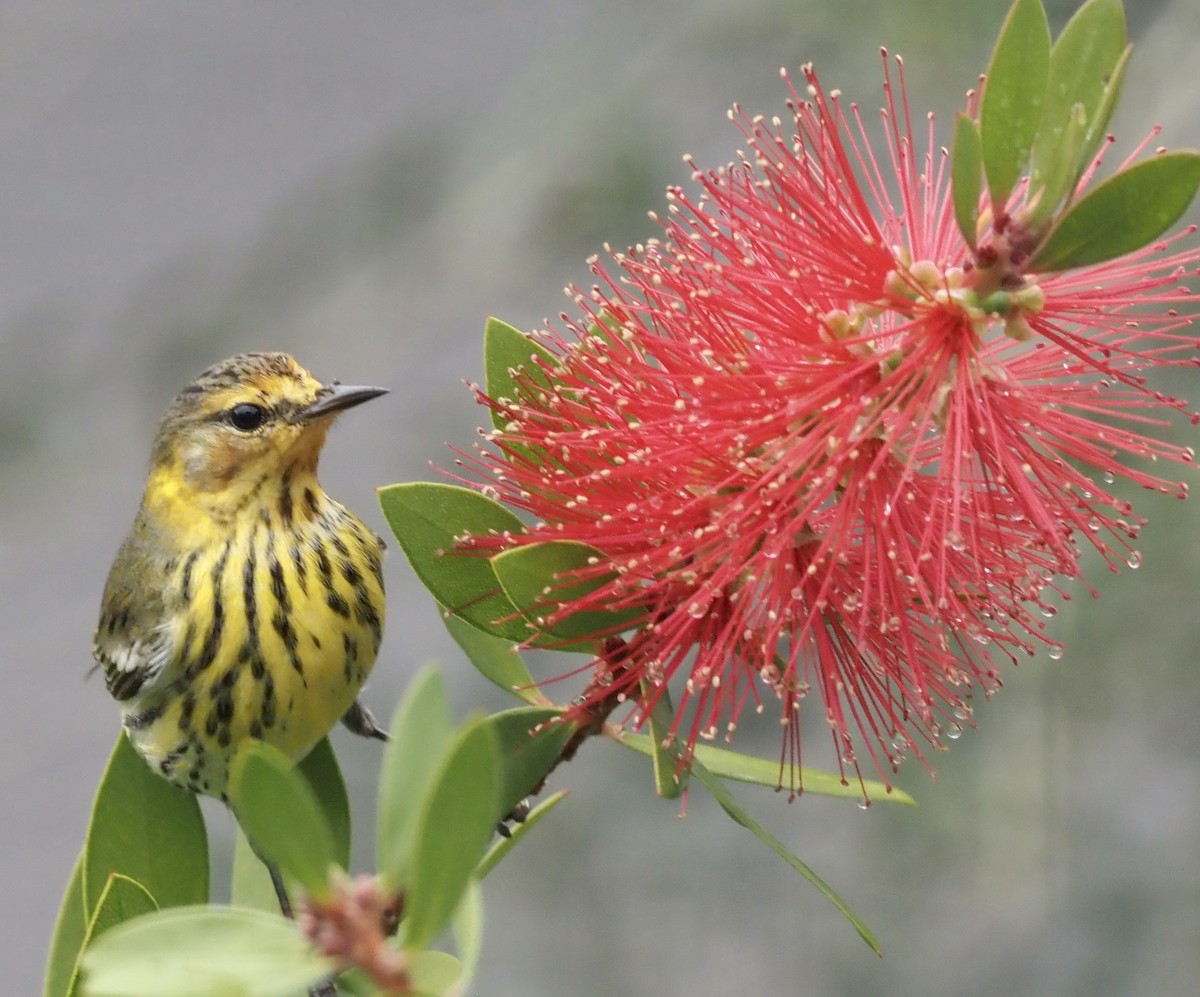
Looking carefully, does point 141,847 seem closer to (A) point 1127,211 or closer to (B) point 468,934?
(B) point 468,934

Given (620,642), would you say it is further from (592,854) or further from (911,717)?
(592,854)

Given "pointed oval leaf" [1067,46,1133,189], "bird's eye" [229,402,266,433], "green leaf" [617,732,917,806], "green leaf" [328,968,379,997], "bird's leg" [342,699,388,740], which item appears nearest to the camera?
"pointed oval leaf" [1067,46,1133,189]

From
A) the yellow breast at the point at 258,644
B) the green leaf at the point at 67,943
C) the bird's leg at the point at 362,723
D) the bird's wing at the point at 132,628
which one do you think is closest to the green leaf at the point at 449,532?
the green leaf at the point at 67,943

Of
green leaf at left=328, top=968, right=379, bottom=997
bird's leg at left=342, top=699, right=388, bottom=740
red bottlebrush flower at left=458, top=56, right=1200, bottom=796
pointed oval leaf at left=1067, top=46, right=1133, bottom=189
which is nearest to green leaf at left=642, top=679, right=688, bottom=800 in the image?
red bottlebrush flower at left=458, top=56, right=1200, bottom=796

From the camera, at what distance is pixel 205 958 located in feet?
2.03

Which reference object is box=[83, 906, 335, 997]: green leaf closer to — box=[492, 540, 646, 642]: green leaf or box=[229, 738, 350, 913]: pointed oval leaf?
box=[492, 540, 646, 642]: green leaf

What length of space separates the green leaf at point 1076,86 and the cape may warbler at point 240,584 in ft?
2.90

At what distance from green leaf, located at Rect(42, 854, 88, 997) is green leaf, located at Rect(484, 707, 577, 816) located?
0.35 meters

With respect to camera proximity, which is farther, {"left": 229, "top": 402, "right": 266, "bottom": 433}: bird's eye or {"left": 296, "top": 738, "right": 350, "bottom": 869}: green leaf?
{"left": 229, "top": 402, "right": 266, "bottom": 433}: bird's eye

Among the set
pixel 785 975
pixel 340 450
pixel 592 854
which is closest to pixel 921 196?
pixel 592 854

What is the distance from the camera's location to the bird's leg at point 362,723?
6.58 feet

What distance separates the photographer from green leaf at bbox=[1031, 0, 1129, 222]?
822mm

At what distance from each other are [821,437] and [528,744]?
0.30 metres

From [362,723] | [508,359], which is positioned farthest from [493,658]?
[362,723]
